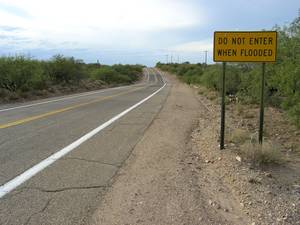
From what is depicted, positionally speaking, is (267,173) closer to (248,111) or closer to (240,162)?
(240,162)

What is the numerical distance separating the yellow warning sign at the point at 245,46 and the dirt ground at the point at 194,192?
6.48ft

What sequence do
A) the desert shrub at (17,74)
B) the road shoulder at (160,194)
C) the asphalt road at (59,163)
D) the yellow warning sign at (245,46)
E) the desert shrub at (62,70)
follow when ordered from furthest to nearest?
the desert shrub at (62,70), the desert shrub at (17,74), the yellow warning sign at (245,46), the asphalt road at (59,163), the road shoulder at (160,194)

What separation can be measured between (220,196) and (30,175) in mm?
3049

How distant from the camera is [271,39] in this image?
846 centimetres

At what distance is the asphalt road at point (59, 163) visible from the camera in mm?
5254

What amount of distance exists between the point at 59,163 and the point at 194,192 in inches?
110

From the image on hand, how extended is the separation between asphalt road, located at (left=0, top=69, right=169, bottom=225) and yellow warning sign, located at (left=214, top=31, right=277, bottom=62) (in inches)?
114

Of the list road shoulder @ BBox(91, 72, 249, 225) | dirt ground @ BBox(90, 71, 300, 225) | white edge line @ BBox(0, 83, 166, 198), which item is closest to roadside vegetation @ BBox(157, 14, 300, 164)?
dirt ground @ BBox(90, 71, 300, 225)

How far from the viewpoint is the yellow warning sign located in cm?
847

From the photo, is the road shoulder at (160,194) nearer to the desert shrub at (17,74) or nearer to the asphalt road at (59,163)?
the asphalt road at (59,163)

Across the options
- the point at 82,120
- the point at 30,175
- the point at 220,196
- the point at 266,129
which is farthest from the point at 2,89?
the point at 220,196

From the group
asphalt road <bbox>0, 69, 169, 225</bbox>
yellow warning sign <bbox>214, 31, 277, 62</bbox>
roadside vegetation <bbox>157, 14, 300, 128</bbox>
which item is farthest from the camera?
roadside vegetation <bbox>157, 14, 300, 128</bbox>

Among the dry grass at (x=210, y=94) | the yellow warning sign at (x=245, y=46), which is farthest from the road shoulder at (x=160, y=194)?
the dry grass at (x=210, y=94)

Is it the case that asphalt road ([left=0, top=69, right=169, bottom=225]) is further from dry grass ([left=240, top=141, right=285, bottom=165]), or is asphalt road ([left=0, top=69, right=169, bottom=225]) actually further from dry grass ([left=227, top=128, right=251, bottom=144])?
dry grass ([left=240, top=141, right=285, bottom=165])
